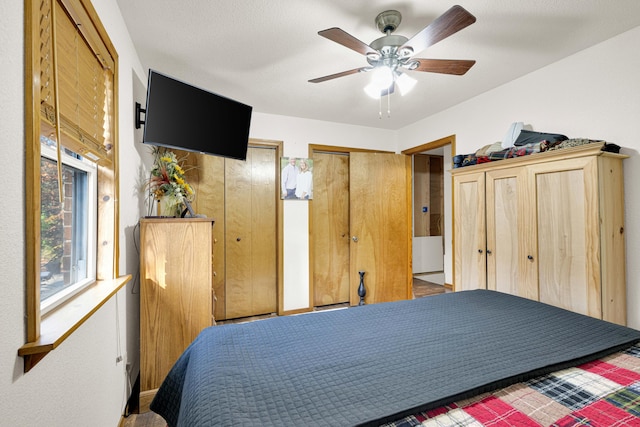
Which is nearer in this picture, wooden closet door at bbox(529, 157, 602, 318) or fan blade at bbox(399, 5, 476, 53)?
fan blade at bbox(399, 5, 476, 53)

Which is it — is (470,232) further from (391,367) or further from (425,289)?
(425,289)

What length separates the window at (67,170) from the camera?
0.84 metres

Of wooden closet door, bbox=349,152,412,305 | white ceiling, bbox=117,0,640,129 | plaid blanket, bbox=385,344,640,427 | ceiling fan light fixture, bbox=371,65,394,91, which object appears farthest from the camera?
wooden closet door, bbox=349,152,412,305

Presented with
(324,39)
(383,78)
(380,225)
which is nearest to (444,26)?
(383,78)

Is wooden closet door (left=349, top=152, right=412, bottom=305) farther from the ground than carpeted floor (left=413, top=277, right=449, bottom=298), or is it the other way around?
wooden closet door (left=349, top=152, right=412, bottom=305)

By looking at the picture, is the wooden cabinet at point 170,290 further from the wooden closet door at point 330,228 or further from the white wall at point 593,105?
the white wall at point 593,105

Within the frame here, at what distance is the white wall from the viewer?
197 centimetres

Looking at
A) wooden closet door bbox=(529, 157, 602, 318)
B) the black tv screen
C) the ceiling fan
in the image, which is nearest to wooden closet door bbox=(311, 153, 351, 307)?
the black tv screen

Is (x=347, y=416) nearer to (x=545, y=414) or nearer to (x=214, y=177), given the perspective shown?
(x=545, y=414)

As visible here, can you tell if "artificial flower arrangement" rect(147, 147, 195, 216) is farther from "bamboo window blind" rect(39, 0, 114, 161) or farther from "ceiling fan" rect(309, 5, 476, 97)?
"ceiling fan" rect(309, 5, 476, 97)

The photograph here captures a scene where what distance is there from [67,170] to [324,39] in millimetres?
1652

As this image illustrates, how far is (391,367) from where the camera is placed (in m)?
1.02

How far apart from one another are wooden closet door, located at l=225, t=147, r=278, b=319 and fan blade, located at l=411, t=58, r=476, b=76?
211cm

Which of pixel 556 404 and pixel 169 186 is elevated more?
pixel 169 186
